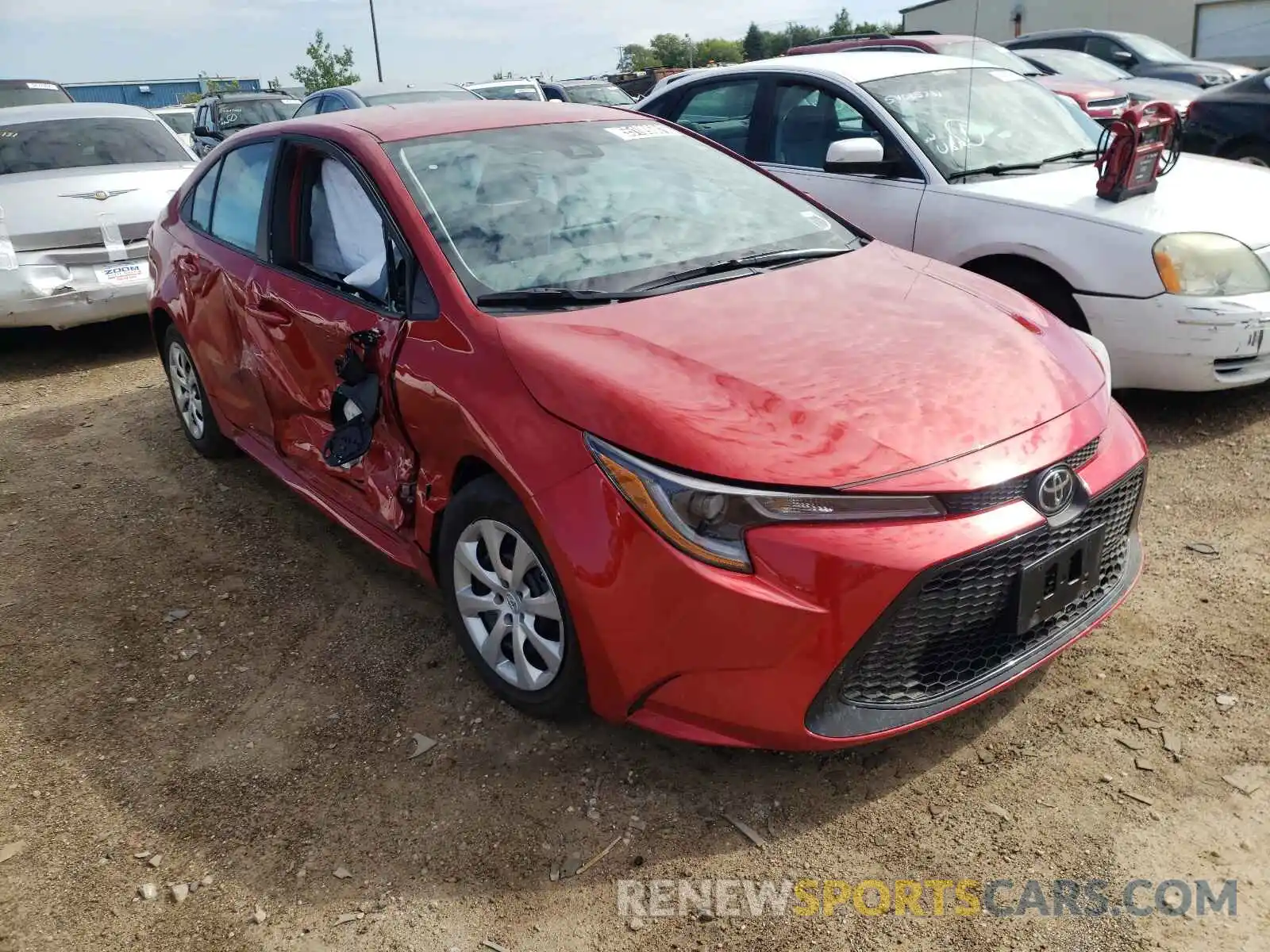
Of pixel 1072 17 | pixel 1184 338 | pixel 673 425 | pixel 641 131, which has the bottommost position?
Result: pixel 1184 338

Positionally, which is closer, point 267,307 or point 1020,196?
point 267,307

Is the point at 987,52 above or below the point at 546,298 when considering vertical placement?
above

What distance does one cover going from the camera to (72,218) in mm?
6574

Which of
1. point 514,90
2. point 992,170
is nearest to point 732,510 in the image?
point 992,170

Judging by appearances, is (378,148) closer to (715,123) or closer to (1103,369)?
(1103,369)

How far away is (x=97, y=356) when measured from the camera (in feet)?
23.1

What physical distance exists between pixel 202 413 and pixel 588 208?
2.47 meters

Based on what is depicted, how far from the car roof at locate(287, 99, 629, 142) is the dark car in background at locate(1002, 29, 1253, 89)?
1212 cm

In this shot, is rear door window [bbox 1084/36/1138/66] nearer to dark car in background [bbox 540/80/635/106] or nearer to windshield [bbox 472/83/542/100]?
dark car in background [bbox 540/80/635/106]

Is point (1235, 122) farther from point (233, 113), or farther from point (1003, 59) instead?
point (233, 113)

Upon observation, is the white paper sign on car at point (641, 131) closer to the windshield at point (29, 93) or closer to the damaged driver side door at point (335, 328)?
the damaged driver side door at point (335, 328)

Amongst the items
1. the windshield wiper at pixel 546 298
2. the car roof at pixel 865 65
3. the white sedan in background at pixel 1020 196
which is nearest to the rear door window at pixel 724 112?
the white sedan in background at pixel 1020 196

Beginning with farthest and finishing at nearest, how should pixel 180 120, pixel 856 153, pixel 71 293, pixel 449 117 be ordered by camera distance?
1. pixel 180 120
2. pixel 71 293
3. pixel 856 153
4. pixel 449 117

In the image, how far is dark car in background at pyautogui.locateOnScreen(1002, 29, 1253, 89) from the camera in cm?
1394
